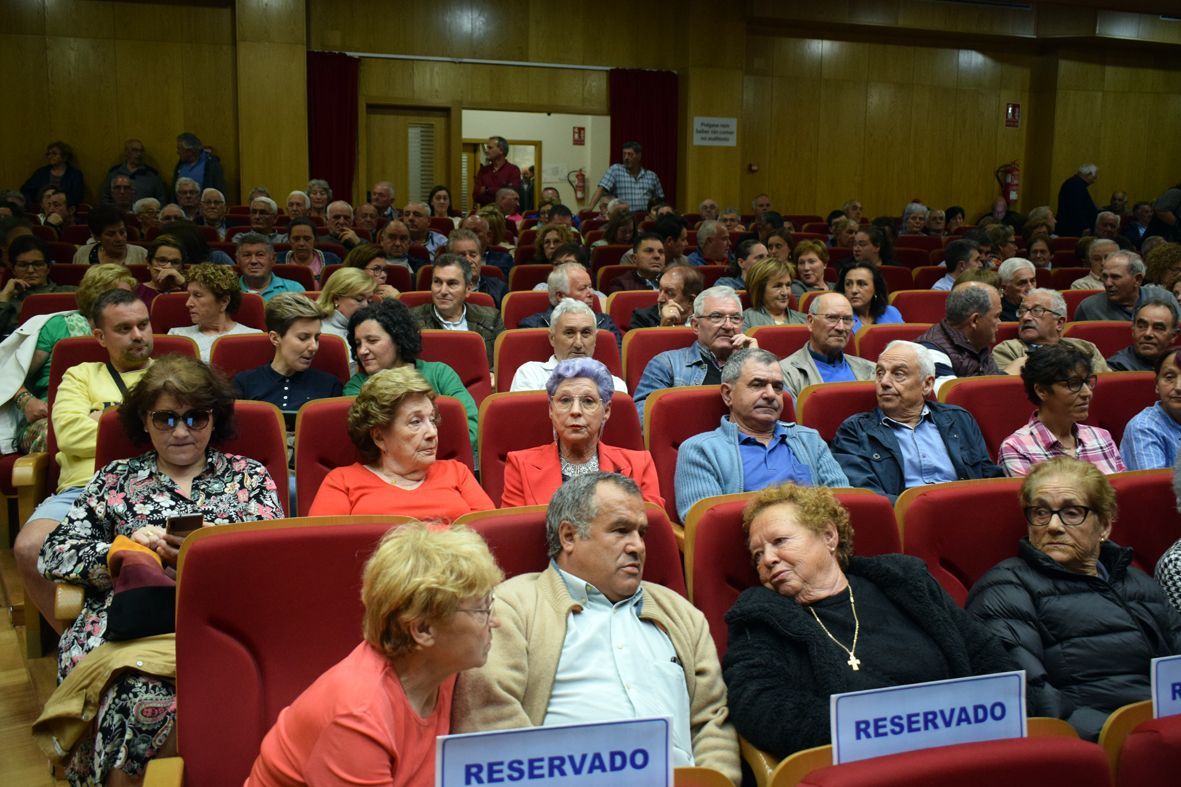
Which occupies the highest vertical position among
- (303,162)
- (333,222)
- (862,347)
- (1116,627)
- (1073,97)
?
(1073,97)

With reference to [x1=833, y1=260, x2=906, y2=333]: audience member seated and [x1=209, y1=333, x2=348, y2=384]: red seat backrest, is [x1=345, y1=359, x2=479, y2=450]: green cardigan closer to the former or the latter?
[x1=209, y1=333, x2=348, y2=384]: red seat backrest

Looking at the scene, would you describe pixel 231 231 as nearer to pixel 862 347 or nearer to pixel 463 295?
pixel 463 295

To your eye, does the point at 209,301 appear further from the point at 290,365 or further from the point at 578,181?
the point at 578,181

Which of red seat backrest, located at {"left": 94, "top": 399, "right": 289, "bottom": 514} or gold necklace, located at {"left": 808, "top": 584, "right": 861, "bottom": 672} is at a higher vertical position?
red seat backrest, located at {"left": 94, "top": 399, "right": 289, "bottom": 514}

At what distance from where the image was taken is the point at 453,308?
4508 millimetres

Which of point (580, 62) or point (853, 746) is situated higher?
point (580, 62)

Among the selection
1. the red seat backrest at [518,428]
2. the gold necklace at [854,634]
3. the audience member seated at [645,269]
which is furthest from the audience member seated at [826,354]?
the audience member seated at [645,269]

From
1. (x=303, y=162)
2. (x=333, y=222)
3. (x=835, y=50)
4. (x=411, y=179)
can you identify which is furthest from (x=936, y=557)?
(x=835, y=50)

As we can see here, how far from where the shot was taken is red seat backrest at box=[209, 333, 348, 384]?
357cm

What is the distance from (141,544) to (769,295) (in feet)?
10.3

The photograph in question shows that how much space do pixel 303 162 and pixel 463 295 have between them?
21.0 feet

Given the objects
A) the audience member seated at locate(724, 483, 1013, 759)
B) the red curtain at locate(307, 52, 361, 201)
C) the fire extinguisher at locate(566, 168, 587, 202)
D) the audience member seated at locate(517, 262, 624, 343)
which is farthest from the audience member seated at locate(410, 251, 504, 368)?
the fire extinguisher at locate(566, 168, 587, 202)

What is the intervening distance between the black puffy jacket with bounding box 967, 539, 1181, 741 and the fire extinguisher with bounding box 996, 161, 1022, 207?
1214cm

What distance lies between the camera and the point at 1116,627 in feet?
7.22
